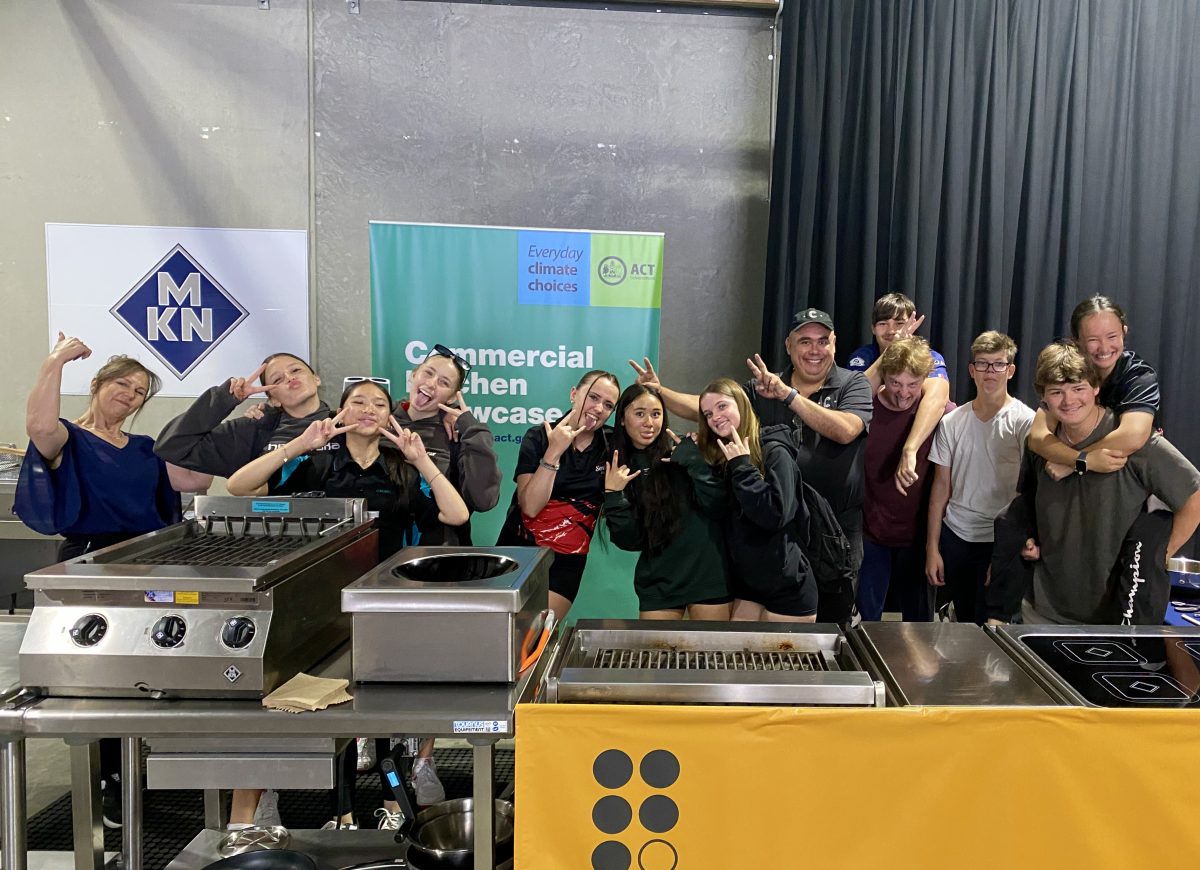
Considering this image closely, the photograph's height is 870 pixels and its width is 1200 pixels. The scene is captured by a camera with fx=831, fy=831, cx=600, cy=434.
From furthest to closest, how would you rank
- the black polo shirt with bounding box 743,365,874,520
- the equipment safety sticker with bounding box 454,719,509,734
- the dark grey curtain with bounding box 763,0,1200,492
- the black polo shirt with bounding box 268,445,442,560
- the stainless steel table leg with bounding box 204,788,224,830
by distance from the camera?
the dark grey curtain with bounding box 763,0,1200,492 → the black polo shirt with bounding box 743,365,874,520 → the black polo shirt with bounding box 268,445,442,560 → the stainless steel table leg with bounding box 204,788,224,830 → the equipment safety sticker with bounding box 454,719,509,734

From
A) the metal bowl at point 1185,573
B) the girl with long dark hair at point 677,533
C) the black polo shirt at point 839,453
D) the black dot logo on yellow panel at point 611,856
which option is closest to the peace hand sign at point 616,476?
the girl with long dark hair at point 677,533

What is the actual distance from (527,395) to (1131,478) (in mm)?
2238

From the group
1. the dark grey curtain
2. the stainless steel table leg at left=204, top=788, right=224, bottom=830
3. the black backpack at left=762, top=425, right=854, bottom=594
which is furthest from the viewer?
the dark grey curtain

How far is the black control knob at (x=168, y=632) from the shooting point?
4.79 ft

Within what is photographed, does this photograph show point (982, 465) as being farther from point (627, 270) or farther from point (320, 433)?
point (320, 433)

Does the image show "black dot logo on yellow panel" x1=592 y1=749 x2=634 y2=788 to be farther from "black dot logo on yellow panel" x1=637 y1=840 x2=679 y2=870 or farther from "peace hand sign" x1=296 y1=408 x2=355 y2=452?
"peace hand sign" x1=296 y1=408 x2=355 y2=452

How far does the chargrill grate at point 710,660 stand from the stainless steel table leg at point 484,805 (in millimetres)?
298

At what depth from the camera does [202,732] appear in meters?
1.41

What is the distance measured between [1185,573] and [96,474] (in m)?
3.75

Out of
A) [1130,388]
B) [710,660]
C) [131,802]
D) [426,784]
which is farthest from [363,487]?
[1130,388]

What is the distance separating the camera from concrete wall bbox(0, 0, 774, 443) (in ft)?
11.7

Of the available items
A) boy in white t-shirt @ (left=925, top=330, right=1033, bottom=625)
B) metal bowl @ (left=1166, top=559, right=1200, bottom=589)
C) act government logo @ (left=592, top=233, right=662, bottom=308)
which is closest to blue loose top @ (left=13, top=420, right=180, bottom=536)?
act government logo @ (left=592, top=233, right=662, bottom=308)

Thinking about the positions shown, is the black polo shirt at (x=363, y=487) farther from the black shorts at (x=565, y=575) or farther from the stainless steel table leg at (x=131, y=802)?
the stainless steel table leg at (x=131, y=802)

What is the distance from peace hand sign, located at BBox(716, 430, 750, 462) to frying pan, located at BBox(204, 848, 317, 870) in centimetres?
148
